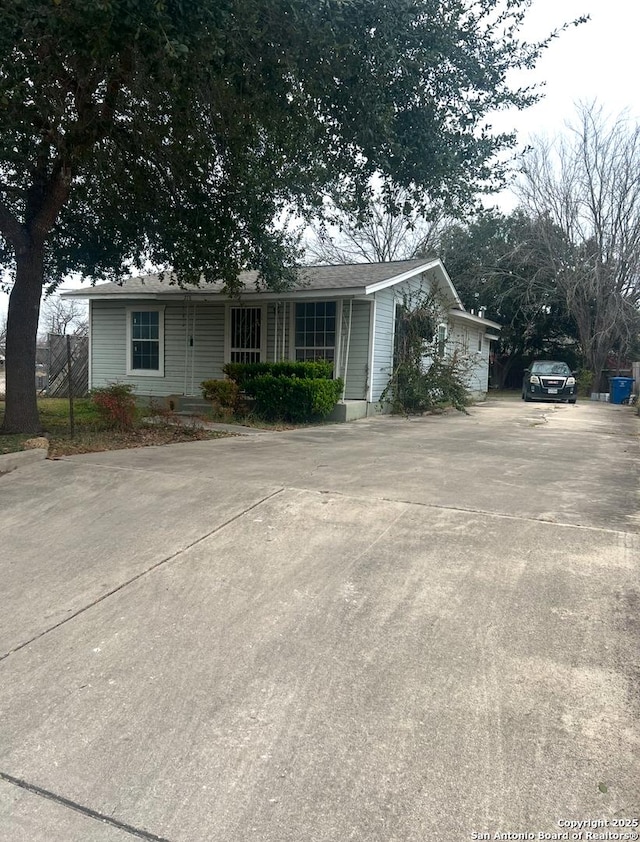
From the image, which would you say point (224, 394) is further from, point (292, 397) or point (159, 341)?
point (159, 341)

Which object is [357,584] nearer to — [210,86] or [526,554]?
[526,554]

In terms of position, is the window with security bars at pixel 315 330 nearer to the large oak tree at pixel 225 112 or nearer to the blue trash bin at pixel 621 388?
the large oak tree at pixel 225 112

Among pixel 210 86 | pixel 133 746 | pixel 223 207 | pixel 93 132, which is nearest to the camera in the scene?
pixel 133 746

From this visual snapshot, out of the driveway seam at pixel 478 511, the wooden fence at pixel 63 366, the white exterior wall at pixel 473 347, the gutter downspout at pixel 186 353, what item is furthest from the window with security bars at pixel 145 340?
the driveway seam at pixel 478 511

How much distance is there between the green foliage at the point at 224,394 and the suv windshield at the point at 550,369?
13716 millimetres

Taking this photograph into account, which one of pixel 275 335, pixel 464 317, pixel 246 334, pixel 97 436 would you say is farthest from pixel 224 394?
pixel 464 317

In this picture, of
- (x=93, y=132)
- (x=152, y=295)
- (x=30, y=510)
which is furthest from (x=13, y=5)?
(x=152, y=295)

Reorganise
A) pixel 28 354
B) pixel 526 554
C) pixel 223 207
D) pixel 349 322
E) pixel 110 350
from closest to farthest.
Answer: pixel 526 554 → pixel 28 354 → pixel 223 207 → pixel 349 322 → pixel 110 350

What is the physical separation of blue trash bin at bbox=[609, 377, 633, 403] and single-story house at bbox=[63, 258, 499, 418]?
8986 mm

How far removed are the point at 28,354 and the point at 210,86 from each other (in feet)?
15.1

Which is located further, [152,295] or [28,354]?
[152,295]

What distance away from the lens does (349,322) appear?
516 inches

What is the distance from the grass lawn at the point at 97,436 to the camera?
7859mm

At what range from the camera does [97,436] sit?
29.1 feet
